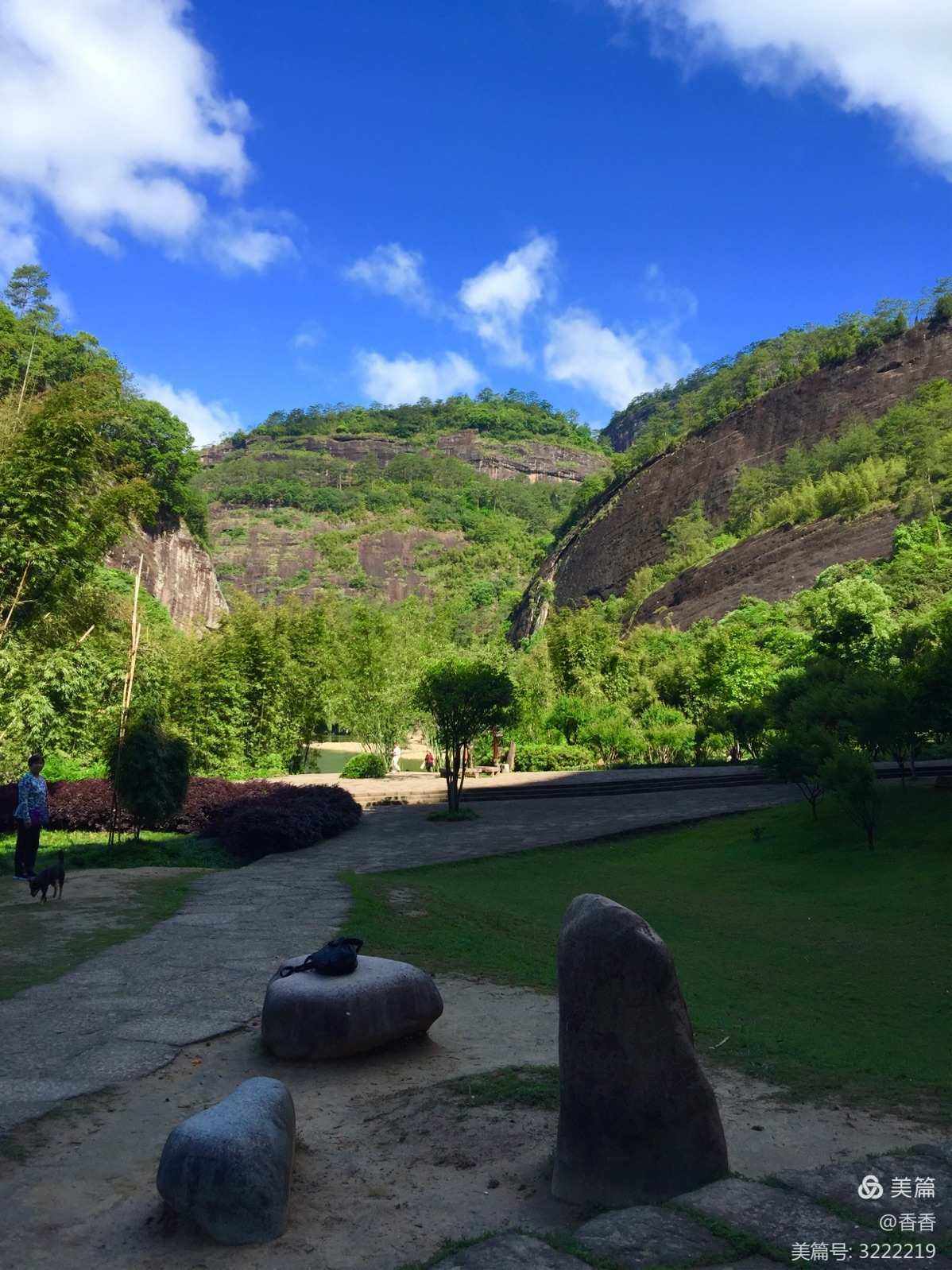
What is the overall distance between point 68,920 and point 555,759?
20.0 meters

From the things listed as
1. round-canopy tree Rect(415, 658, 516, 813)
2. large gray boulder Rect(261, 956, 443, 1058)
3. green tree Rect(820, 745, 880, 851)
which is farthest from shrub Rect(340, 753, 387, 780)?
large gray boulder Rect(261, 956, 443, 1058)

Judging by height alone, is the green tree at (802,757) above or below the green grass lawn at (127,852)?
above

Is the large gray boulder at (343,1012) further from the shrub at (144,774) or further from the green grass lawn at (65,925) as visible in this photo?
the shrub at (144,774)

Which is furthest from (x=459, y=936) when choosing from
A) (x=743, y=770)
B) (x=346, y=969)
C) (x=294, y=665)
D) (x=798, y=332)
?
(x=798, y=332)

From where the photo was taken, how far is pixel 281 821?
13.3 metres

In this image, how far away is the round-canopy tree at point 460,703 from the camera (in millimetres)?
17484

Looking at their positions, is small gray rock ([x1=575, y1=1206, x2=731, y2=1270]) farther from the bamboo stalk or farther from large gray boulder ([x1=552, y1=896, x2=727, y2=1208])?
the bamboo stalk

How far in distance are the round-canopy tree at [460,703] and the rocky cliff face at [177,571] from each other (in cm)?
3023

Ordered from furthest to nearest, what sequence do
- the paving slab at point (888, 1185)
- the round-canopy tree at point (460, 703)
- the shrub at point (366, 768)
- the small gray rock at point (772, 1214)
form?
the shrub at point (366, 768) → the round-canopy tree at point (460, 703) → the paving slab at point (888, 1185) → the small gray rock at point (772, 1214)

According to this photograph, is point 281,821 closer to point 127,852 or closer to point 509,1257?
point 127,852

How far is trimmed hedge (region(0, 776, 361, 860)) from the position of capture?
513 inches

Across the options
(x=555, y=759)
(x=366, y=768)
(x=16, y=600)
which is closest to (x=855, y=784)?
(x=16, y=600)

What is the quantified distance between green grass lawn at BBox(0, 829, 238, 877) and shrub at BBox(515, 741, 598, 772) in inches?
571

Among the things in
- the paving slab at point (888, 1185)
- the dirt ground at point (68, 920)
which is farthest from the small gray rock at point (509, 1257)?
the dirt ground at point (68, 920)
